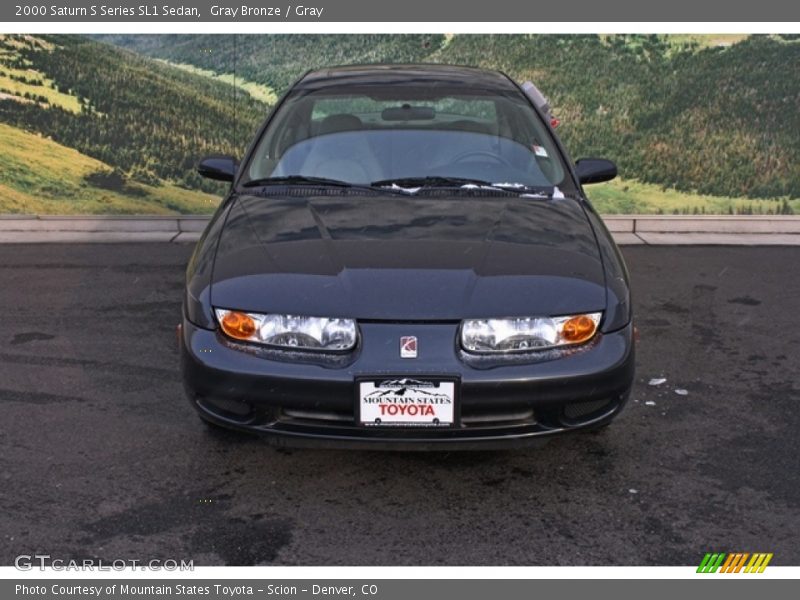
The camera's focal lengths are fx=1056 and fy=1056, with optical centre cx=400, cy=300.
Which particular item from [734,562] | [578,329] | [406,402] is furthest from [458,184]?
[734,562]

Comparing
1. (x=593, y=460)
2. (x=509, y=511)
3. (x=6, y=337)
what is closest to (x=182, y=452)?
(x=509, y=511)

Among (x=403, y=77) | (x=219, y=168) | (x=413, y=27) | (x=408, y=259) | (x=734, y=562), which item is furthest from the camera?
(x=413, y=27)

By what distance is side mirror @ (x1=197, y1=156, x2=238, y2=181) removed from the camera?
527 cm

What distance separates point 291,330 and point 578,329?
1032 millimetres

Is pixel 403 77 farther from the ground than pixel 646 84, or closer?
farther from the ground

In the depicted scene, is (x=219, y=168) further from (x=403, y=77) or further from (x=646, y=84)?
(x=646, y=84)

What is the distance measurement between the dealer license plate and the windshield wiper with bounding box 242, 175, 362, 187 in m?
1.47

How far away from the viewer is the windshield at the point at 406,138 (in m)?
4.98

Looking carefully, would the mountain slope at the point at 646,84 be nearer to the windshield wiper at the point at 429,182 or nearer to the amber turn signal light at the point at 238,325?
the windshield wiper at the point at 429,182

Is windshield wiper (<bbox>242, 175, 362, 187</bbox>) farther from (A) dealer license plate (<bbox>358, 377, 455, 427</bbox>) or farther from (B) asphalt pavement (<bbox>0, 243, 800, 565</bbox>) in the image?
(A) dealer license plate (<bbox>358, 377, 455, 427</bbox>)

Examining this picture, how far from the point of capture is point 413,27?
9070 millimetres

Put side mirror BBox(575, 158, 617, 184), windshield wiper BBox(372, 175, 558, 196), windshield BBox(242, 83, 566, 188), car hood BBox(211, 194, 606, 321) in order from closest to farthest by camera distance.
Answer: car hood BBox(211, 194, 606, 321) < windshield wiper BBox(372, 175, 558, 196) < windshield BBox(242, 83, 566, 188) < side mirror BBox(575, 158, 617, 184)

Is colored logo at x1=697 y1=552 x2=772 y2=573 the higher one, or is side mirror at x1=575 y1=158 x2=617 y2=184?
side mirror at x1=575 y1=158 x2=617 y2=184

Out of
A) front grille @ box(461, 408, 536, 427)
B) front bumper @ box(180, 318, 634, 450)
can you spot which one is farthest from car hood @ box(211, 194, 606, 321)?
front grille @ box(461, 408, 536, 427)
